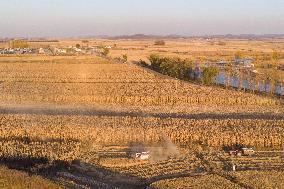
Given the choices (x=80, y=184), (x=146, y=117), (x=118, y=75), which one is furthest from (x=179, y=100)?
(x=80, y=184)

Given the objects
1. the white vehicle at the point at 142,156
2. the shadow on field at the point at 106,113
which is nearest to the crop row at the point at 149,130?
the shadow on field at the point at 106,113

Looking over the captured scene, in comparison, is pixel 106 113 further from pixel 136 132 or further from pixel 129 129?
pixel 136 132

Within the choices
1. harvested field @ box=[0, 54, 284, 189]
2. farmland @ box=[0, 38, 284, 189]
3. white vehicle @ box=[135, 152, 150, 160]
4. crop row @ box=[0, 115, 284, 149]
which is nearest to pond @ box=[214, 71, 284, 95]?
farmland @ box=[0, 38, 284, 189]

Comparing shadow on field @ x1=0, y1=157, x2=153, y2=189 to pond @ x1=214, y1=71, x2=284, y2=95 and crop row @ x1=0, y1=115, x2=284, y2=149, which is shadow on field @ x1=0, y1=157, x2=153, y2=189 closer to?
crop row @ x1=0, y1=115, x2=284, y2=149

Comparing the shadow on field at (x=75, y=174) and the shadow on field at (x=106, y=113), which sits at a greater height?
the shadow on field at (x=106, y=113)

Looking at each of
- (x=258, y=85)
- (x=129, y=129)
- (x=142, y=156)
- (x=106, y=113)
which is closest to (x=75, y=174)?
(x=142, y=156)

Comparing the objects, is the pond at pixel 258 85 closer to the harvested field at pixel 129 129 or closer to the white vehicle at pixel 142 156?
the harvested field at pixel 129 129

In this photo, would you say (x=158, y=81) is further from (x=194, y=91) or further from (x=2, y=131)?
(x=2, y=131)

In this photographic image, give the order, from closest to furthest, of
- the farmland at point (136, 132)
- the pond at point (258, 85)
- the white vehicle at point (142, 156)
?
the farmland at point (136, 132) → the white vehicle at point (142, 156) → the pond at point (258, 85)
